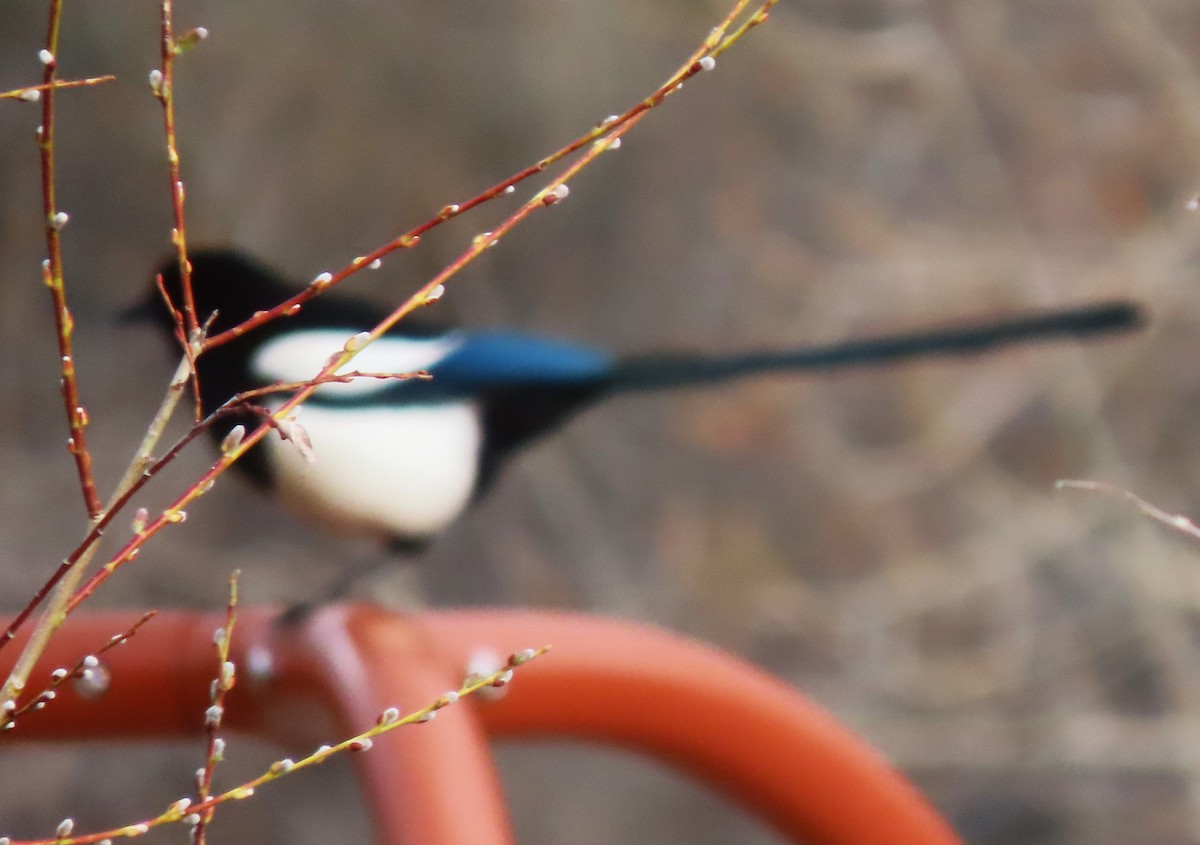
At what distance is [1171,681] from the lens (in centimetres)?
124

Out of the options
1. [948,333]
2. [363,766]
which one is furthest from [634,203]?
[363,766]

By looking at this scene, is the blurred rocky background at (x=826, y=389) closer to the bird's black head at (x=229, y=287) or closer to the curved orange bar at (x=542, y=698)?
the bird's black head at (x=229, y=287)

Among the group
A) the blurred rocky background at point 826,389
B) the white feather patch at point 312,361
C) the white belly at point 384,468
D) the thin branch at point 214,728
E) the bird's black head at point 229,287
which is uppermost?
the blurred rocky background at point 826,389

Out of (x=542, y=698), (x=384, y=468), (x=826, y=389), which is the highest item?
(x=826, y=389)

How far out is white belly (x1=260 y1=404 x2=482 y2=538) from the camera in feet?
2.08

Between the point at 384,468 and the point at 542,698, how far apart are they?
0.17 m

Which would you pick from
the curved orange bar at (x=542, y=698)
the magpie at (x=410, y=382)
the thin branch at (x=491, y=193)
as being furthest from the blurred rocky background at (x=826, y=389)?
the thin branch at (x=491, y=193)

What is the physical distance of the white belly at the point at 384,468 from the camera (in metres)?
0.63

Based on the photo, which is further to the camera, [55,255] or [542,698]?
[542,698]

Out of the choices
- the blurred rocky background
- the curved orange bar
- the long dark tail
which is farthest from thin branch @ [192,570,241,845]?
the blurred rocky background

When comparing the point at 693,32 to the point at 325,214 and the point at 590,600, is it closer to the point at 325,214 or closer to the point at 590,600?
the point at 325,214

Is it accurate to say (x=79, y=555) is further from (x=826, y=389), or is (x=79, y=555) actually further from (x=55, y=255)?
(x=826, y=389)

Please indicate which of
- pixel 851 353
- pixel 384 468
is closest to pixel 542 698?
pixel 384 468

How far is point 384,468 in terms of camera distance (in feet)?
2.16
